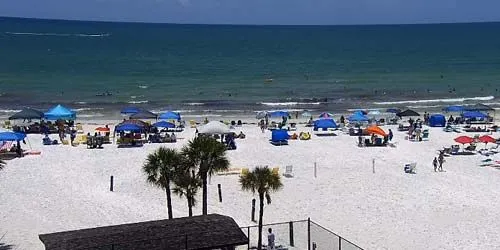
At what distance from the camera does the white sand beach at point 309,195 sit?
21.5 m

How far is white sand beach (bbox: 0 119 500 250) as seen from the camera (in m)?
21.5

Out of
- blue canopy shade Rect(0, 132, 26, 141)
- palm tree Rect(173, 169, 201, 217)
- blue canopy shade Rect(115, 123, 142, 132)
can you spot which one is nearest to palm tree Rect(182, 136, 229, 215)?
palm tree Rect(173, 169, 201, 217)

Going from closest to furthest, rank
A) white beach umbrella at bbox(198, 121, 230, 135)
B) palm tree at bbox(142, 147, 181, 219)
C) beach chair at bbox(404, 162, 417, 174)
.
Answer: palm tree at bbox(142, 147, 181, 219) < beach chair at bbox(404, 162, 417, 174) < white beach umbrella at bbox(198, 121, 230, 135)

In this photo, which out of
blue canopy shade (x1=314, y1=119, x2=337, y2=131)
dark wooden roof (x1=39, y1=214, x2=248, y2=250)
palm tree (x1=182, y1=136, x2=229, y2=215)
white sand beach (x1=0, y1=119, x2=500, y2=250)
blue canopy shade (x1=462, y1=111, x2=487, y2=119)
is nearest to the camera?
dark wooden roof (x1=39, y1=214, x2=248, y2=250)

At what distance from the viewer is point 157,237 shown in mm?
15766

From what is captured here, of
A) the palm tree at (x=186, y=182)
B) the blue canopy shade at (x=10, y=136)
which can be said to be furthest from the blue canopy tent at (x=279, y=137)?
the palm tree at (x=186, y=182)

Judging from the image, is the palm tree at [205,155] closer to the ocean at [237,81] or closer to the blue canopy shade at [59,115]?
the blue canopy shade at [59,115]

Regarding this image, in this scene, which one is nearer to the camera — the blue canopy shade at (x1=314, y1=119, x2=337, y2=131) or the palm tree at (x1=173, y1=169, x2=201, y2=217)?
the palm tree at (x1=173, y1=169, x2=201, y2=217)

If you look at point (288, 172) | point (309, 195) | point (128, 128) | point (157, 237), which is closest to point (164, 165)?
point (157, 237)

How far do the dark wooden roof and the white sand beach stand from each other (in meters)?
4.65

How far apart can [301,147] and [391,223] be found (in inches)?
507

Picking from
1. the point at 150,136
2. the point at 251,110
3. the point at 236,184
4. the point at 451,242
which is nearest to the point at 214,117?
the point at 251,110

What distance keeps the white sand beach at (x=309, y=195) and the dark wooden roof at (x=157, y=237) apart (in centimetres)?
465

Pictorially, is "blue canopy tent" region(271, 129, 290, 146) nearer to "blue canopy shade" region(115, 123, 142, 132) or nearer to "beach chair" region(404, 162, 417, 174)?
"blue canopy shade" region(115, 123, 142, 132)
